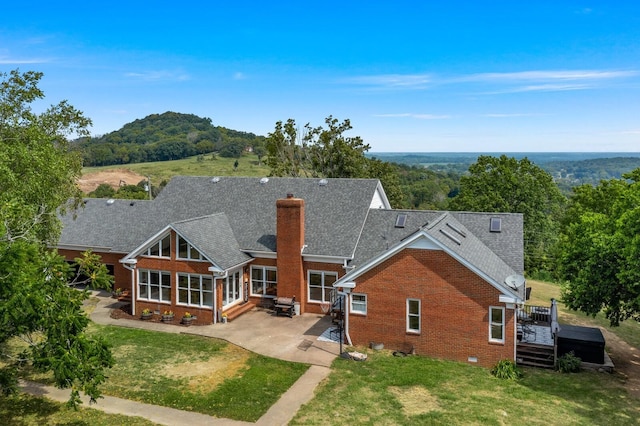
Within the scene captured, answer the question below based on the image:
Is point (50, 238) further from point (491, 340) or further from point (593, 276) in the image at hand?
point (593, 276)

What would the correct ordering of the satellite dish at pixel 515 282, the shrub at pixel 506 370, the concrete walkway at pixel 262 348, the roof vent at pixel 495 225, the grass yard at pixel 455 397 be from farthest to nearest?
1. the roof vent at pixel 495 225
2. the satellite dish at pixel 515 282
3. the shrub at pixel 506 370
4. the concrete walkway at pixel 262 348
5. the grass yard at pixel 455 397

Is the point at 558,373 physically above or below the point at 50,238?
below

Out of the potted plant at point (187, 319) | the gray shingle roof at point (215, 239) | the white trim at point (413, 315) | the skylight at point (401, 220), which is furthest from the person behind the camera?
the skylight at point (401, 220)

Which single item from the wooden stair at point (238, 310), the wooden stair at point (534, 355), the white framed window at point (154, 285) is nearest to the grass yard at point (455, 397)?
the wooden stair at point (534, 355)

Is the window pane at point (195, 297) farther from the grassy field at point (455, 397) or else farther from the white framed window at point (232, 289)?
the grassy field at point (455, 397)

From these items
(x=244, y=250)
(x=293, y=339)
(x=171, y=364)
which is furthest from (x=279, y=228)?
(x=171, y=364)
